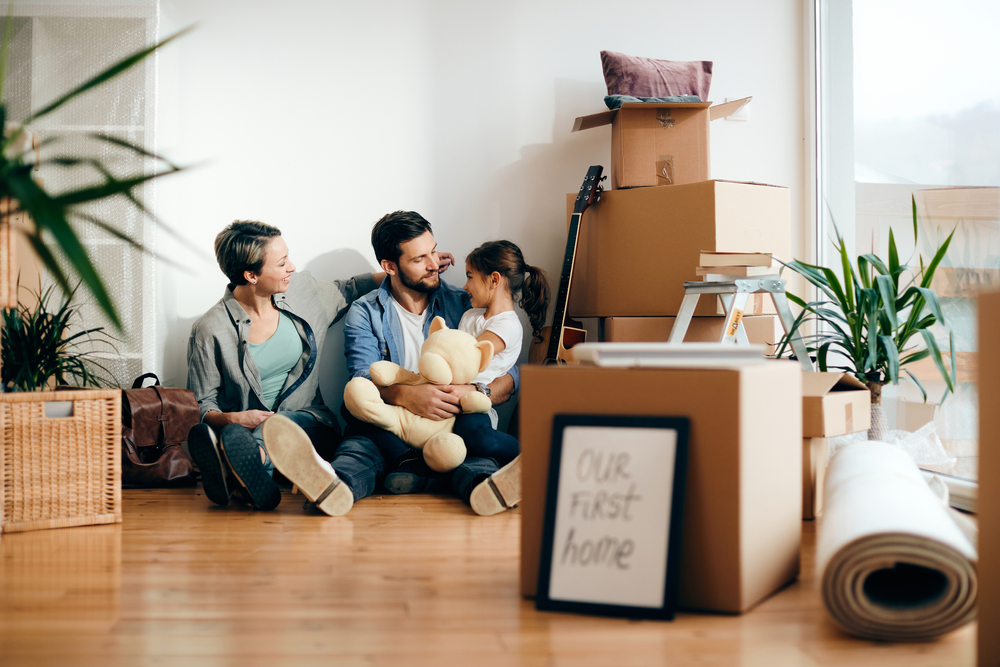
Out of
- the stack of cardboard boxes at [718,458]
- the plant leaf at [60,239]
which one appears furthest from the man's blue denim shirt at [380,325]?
the plant leaf at [60,239]

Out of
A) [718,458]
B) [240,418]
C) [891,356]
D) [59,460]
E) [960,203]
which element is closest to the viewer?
[718,458]

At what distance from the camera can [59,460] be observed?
5.83ft

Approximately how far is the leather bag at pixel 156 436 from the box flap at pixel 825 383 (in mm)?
1817

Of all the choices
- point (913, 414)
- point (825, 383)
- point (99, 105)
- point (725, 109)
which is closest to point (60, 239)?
point (825, 383)

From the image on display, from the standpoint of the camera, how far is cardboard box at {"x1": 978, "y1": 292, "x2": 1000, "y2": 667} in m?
0.95

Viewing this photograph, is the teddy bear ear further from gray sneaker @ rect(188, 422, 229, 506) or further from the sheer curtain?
the sheer curtain

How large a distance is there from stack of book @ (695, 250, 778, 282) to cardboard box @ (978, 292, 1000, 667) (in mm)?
1193

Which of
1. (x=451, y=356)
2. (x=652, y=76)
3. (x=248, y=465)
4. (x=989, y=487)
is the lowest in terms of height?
(x=248, y=465)

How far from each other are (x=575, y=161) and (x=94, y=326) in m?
1.79

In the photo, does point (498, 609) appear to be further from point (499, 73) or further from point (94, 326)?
point (499, 73)

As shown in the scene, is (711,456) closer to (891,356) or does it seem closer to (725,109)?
(891,356)

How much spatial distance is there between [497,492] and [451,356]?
1.55 feet

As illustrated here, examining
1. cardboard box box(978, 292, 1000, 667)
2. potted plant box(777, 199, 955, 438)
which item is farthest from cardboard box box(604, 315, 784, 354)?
cardboard box box(978, 292, 1000, 667)

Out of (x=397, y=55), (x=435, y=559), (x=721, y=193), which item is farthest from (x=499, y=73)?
(x=435, y=559)
